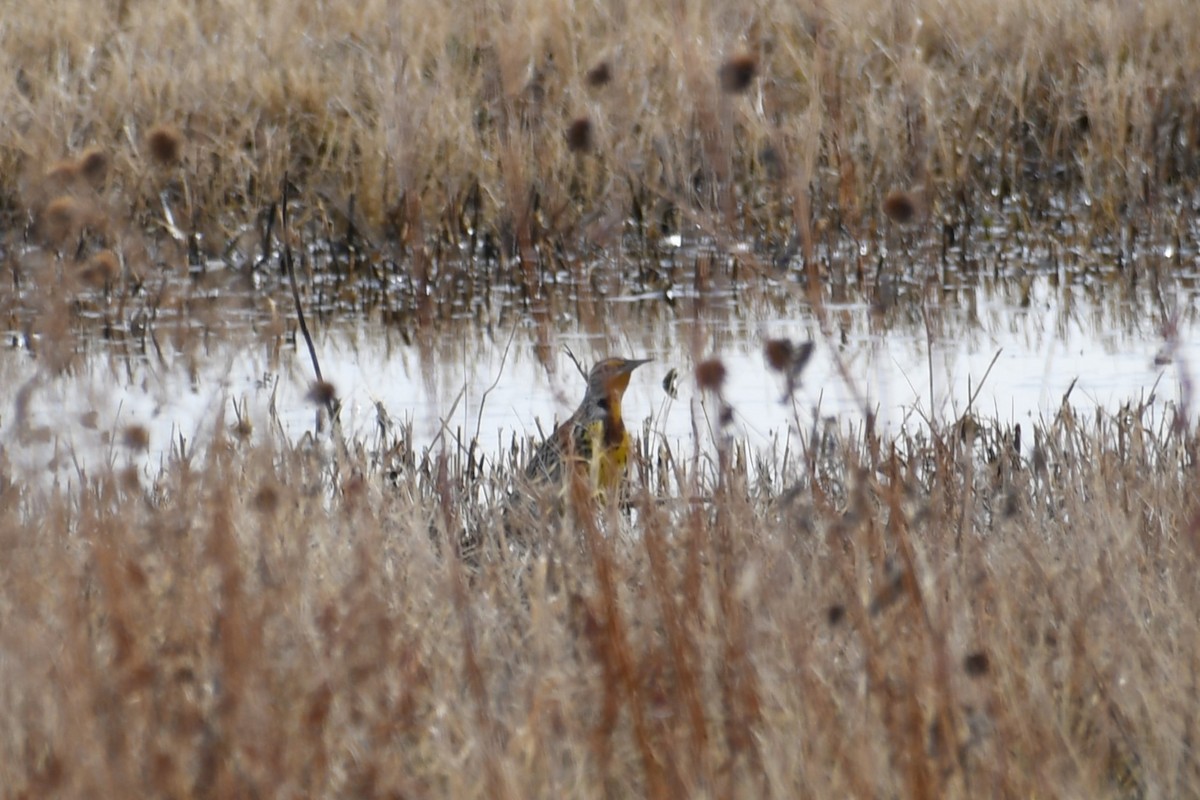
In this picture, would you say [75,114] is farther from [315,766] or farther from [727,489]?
[315,766]

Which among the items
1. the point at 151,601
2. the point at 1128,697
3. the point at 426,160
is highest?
the point at 426,160

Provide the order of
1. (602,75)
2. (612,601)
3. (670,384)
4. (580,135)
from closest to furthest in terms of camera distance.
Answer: (612,601) < (580,135) < (602,75) < (670,384)

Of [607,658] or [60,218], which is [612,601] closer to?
[607,658]

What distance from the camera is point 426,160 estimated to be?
953 centimetres

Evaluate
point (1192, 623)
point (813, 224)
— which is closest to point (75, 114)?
point (813, 224)

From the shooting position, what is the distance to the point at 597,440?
16.0 ft

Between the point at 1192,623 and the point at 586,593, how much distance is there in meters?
1.15

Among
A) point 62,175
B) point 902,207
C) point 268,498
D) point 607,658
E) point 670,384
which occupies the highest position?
point 62,175

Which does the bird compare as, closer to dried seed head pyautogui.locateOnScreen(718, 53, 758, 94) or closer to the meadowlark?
the meadowlark

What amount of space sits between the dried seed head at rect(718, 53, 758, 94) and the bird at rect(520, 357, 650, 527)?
1.94m

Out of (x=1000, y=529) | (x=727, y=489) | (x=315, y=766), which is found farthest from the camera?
(x=1000, y=529)

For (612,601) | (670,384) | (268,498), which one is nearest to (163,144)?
(268,498)

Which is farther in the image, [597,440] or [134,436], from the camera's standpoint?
[597,440]

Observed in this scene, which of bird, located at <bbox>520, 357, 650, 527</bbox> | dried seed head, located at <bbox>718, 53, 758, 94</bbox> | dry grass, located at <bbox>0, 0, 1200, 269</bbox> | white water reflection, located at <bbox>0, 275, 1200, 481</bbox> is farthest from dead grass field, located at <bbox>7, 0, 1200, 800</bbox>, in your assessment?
dry grass, located at <bbox>0, 0, 1200, 269</bbox>
